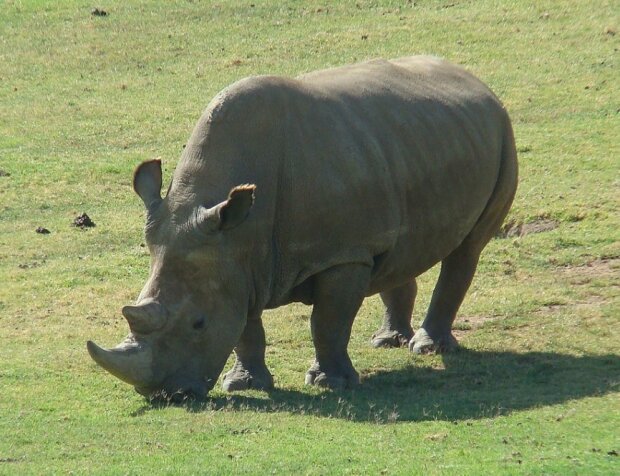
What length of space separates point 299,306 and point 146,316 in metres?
4.84

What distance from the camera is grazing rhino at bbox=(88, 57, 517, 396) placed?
12.0m

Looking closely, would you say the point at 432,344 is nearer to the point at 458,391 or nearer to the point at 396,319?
the point at 396,319

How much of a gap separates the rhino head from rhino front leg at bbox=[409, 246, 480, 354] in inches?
114

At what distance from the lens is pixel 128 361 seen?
1174 centimetres

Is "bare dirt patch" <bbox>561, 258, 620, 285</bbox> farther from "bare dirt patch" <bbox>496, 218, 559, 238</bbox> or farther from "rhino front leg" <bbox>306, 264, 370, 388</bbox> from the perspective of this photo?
"rhino front leg" <bbox>306, 264, 370, 388</bbox>

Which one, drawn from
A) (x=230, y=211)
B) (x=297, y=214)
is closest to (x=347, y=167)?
(x=297, y=214)

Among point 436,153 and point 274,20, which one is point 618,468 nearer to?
point 436,153

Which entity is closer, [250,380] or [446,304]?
[250,380]

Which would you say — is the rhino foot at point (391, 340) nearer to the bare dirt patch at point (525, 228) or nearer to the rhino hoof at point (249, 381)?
the rhino hoof at point (249, 381)

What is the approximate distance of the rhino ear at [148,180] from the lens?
12.7m

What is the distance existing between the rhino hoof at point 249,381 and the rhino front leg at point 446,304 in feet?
7.14

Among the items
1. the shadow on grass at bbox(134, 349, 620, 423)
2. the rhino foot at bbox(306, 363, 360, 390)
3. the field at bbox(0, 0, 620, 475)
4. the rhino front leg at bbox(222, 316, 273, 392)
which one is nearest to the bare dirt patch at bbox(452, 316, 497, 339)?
the field at bbox(0, 0, 620, 475)

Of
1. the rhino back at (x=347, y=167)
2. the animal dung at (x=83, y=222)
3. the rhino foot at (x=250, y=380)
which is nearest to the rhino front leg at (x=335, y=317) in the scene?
the rhino back at (x=347, y=167)

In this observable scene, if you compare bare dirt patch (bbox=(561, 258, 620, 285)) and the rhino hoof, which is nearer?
the rhino hoof
